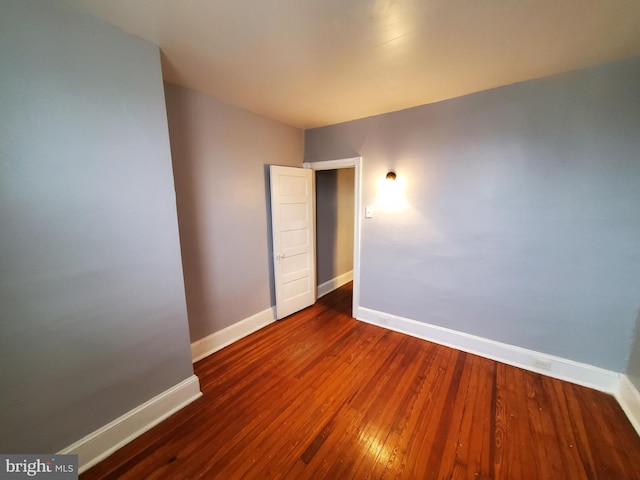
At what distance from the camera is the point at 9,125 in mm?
1014

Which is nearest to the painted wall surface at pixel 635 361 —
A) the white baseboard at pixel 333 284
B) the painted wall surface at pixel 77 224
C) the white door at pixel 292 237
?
the white door at pixel 292 237

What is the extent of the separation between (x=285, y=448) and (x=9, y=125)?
84.6 inches

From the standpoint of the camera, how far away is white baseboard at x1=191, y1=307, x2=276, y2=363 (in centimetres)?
223

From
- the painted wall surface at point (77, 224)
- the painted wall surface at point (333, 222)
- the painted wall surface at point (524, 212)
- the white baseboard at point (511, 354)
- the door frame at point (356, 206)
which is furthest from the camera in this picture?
the painted wall surface at point (333, 222)

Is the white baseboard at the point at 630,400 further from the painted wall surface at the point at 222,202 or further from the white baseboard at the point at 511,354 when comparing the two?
the painted wall surface at the point at 222,202

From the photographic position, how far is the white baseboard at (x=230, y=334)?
87.7 inches

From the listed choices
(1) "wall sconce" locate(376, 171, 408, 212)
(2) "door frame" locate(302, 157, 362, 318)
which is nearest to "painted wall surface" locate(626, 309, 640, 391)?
(1) "wall sconce" locate(376, 171, 408, 212)

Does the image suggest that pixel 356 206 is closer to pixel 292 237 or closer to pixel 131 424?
pixel 292 237

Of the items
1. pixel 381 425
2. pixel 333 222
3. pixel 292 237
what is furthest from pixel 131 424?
pixel 333 222

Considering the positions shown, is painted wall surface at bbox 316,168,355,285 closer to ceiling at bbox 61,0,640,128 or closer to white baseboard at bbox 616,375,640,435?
ceiling at bbox 61,0,640,128

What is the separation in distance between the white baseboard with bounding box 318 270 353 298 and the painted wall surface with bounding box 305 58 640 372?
1.41 meters

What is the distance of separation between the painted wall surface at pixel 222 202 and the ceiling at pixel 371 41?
0.29 meters

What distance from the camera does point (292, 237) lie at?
299 centimetres

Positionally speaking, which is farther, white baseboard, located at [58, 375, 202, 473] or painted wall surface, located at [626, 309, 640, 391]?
painted wall surface, located at [626, 309, 640, 391]
